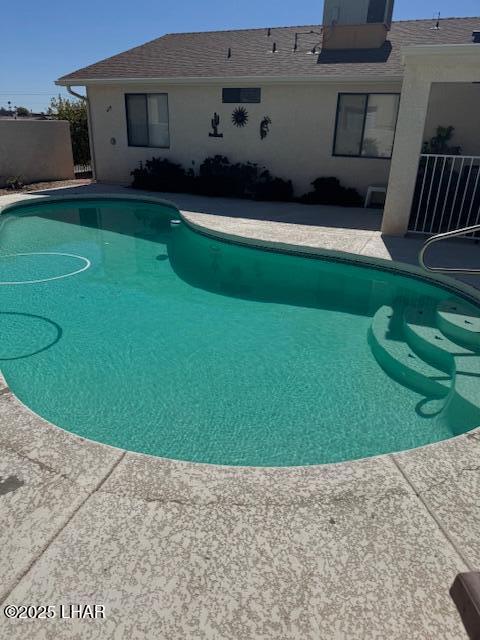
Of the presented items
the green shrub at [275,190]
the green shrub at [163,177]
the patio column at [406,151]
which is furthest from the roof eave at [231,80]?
the patio column at [406,151]

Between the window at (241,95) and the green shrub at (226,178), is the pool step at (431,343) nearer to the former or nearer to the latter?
the green shrub at (226,178)

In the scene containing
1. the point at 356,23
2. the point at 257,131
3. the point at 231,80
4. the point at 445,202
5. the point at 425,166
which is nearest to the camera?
the point at 445,202

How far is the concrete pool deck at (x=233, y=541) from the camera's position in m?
1.72

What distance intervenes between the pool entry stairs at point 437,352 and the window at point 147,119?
11.0 meters

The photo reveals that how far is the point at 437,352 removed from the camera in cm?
473

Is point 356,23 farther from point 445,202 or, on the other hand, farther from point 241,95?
point 445,202

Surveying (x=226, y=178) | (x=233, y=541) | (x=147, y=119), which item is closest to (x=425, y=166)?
(x=226, y=178)

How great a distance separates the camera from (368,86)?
1085 centimetres

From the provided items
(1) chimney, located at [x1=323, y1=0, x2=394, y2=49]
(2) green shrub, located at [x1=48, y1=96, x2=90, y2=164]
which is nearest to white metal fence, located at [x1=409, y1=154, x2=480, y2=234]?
(1) chimney, located at [x1=323, y1=0, x2=394, y2=49]

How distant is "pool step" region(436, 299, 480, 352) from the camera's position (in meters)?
4.83

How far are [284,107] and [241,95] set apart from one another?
138 cm

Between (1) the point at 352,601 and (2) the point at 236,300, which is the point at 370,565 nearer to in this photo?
(1) the point at 352,601

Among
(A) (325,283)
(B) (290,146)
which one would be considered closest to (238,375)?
(A) (325,283)

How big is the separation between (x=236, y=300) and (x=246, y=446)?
3355mm
